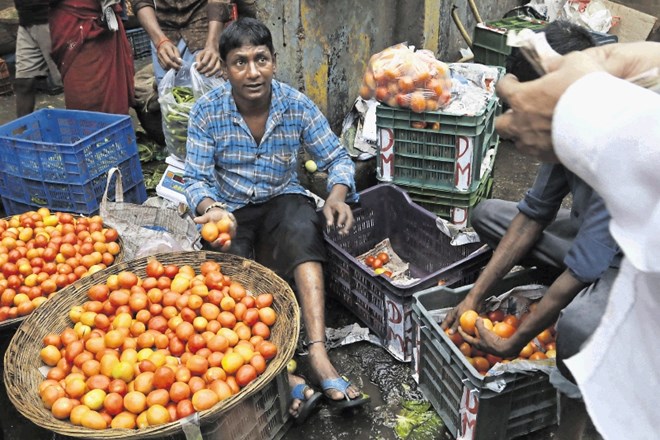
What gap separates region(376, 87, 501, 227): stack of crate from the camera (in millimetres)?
3703

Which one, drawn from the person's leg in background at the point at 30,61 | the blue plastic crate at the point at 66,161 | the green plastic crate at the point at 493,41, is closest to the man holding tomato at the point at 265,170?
the blue plastic crate at the point at 66,161

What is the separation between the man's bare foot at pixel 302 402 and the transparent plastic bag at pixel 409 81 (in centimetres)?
A: 193

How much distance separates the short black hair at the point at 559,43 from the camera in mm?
2133

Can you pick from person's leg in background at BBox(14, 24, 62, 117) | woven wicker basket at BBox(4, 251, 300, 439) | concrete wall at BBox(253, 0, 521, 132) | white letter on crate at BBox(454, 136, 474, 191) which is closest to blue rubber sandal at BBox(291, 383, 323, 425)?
woven wicker basket at BBox(4, 251, 300, 439)

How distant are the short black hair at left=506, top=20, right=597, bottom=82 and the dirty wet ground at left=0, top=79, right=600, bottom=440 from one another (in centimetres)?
154

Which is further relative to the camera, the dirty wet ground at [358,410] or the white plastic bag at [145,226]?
the white plastic bag at [145,226]

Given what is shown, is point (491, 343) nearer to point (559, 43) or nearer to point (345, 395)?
point (345, 395)

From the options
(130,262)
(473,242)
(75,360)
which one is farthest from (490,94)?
(75,360)

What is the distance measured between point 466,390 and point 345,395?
0.60 meters

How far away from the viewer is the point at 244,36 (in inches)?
118

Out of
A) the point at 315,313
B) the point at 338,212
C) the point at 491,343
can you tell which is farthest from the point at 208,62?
the point at 491,343

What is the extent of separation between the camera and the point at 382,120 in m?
3.91

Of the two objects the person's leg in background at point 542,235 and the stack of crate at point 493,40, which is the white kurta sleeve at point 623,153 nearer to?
the person's leg in background at point 542,235

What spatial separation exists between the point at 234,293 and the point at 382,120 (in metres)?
1.72
